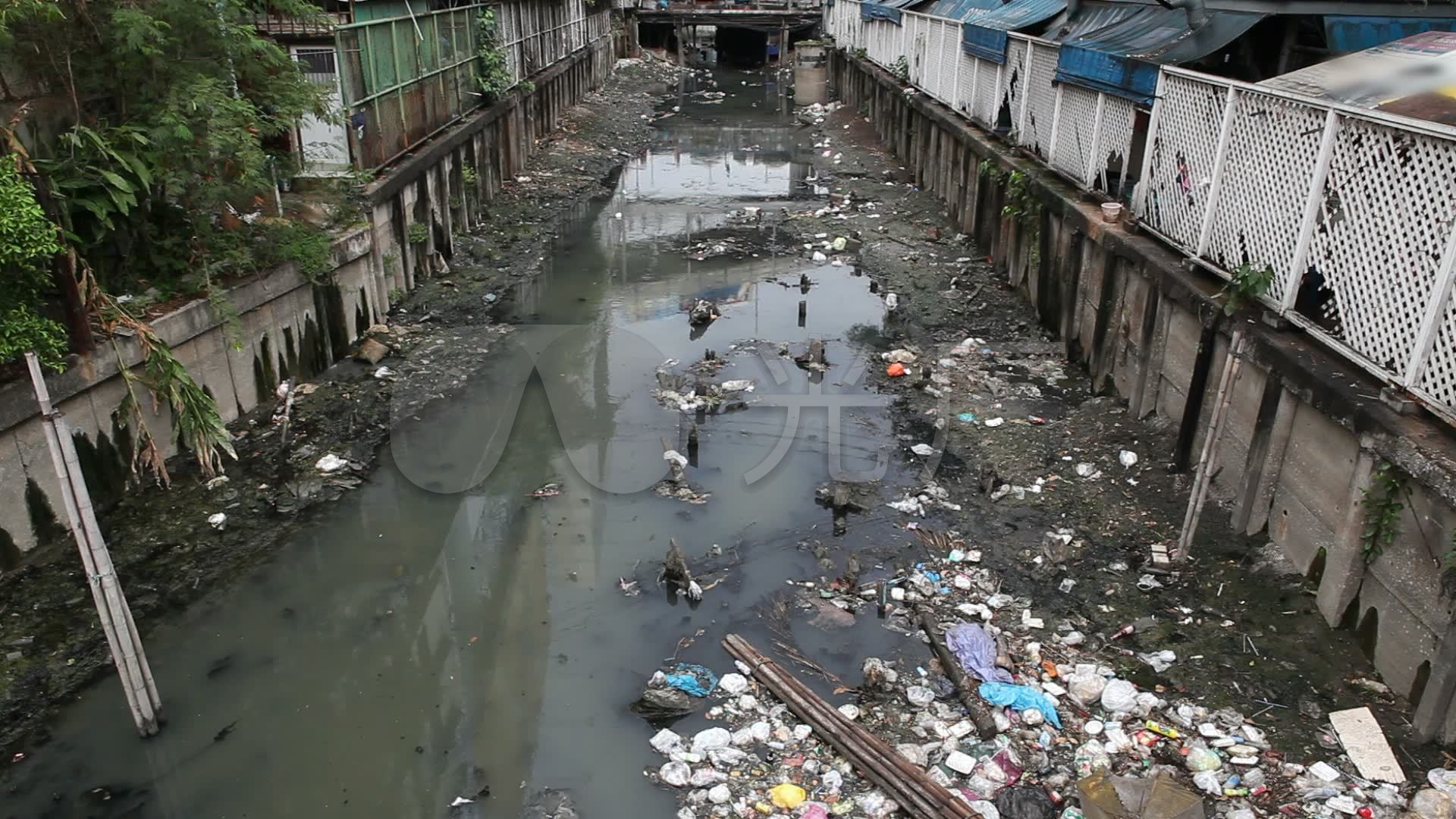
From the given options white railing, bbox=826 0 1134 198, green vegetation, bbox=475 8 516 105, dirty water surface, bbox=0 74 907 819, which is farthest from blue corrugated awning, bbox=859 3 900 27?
dirty water surface, bbox=0 74 907 819

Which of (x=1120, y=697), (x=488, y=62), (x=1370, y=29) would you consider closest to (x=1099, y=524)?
(x=1120, y=697)

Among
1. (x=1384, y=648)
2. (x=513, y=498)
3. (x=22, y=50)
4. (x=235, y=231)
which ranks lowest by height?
(x=513, y=498)

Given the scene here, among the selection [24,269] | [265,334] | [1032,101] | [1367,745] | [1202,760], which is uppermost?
[1032,101]

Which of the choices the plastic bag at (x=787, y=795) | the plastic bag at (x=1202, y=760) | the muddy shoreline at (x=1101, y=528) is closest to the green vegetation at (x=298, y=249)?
the muddy shoreline at (x=1101, y=528)

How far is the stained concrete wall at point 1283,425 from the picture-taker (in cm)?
429

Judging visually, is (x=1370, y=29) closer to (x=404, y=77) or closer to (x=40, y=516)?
(x=404, y=77)

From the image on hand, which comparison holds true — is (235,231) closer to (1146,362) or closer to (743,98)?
(1146,362)

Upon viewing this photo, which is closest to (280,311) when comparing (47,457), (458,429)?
(458,429)

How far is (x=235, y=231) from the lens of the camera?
7879 mm

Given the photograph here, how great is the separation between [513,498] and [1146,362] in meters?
5.12

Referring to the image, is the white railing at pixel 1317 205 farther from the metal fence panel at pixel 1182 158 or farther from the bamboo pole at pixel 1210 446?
the bamboo pole at pixel 1210 446

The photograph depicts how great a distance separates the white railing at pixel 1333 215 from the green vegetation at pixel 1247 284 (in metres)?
0.05

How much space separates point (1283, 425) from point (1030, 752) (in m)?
2.51

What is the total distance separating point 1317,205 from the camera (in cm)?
536
